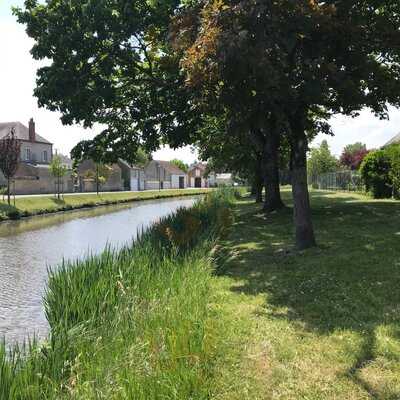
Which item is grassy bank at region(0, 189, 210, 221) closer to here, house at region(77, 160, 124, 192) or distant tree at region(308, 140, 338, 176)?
house at region(77, 160, 124, 192)

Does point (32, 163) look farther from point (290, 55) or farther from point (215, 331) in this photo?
point (215, 331)

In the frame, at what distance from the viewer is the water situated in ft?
31.4

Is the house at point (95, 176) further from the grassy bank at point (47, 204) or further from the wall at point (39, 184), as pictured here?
the grassy bank at point (47, 204)

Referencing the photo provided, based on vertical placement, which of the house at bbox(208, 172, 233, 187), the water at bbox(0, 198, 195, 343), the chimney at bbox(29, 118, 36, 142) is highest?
the chimney at bbox(29, 118, 36, 142)

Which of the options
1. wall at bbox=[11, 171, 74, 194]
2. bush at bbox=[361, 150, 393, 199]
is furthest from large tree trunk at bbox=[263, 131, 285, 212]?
wall at bbox=[11, 171, 74, 194]

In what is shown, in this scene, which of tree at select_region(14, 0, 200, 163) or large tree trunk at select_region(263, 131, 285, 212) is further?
large tree trunk at select_region(263, 131, 285, 212)

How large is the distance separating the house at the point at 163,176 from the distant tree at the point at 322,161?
38.2 meters

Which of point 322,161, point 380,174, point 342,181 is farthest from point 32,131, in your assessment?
point 380,174

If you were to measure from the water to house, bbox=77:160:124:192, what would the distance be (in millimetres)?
36526

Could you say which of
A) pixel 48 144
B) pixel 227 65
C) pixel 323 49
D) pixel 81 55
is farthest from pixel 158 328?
pixel 48 144

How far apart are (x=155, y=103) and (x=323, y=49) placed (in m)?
11.5

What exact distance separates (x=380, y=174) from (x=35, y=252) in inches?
772

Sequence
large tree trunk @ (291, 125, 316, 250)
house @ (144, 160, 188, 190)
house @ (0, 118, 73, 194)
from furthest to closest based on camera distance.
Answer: house @ (144, 160, 188, 190), house @ (0, 118, 73, 194), large tree trunk @ (291, 125, 316, 250)

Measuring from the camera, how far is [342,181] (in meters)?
47.6
